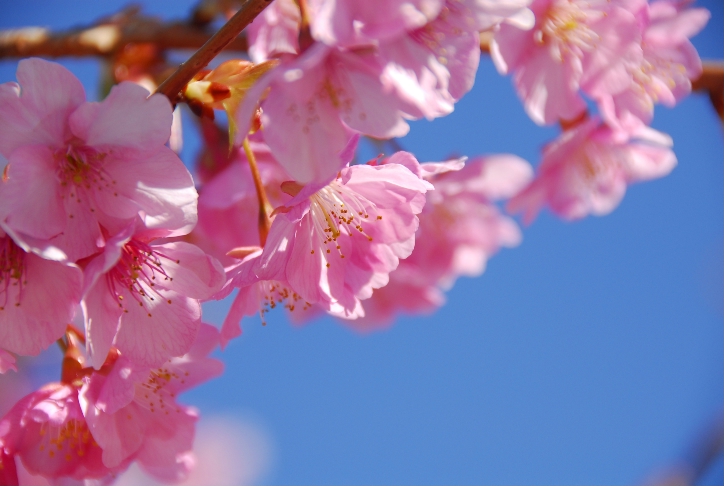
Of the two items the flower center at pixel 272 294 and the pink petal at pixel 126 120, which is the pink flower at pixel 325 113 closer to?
the pink petal at pixel 126 120

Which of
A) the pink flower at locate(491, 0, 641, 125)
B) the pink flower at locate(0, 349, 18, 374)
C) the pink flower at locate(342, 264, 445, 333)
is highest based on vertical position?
the pink flower at locate(491, 0, 641, 125)

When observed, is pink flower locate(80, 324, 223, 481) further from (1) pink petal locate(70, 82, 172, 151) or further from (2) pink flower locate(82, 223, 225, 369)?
(1) pink petal locate(70, 82, 172, 151)

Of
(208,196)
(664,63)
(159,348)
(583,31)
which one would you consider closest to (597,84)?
(583,31)

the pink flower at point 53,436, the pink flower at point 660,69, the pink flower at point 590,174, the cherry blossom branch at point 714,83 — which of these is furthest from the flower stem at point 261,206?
the cherry blossom branch at point 714,83

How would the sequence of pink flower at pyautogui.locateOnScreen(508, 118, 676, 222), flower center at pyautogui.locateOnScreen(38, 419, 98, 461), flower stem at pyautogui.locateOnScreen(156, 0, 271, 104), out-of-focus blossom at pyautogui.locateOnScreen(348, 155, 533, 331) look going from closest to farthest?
flower stem at pyautogui.locateOnScreen(156, 0, 271, 104) → flower center at pyautogui.locateOnScreen(38, 419, 98, 461) → pink flower at pyautogui.locateOnScreen(508, 118, 676, 222) → out-of-focus blossom at pyautogui.locateOnScreen(348, 155, 533, 331)

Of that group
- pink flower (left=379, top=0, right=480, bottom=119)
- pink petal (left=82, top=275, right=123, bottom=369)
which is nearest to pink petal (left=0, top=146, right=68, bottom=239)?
pink petal (left=82, top=275, right=123, bottom=369)

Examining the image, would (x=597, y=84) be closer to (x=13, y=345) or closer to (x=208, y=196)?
(x=208, y=196)

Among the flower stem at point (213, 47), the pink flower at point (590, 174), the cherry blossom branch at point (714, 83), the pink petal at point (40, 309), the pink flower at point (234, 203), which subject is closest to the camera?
the flower stem at point (213, 47)
